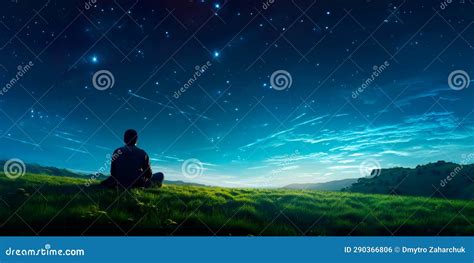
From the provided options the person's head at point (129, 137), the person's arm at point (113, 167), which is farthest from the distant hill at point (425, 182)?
the person's arm at point (113, 167)

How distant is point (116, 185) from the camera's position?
6934 millimetres

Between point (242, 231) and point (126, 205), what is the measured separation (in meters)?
1.88

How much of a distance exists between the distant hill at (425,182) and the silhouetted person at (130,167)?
189 inches

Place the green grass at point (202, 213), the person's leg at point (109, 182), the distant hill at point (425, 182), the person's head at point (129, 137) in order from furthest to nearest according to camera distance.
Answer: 1. the distant hill at point (425, 182)
2. the person's head at point (129, 137)
3. the person's leg at point (109, 182)
4. the green grass at point (202, 213)

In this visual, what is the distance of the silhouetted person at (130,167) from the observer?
7000 mm

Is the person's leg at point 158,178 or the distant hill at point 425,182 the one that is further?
the distant hill at point 425,182

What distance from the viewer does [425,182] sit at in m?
9.70

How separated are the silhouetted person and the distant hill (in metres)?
4.80

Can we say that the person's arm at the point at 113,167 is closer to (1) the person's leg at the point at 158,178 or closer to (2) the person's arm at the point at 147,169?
(2) the person's arm at the point at 147,169

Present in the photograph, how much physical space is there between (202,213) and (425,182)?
6.20 meters

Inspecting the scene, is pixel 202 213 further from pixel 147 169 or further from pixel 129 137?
pixel 129 137

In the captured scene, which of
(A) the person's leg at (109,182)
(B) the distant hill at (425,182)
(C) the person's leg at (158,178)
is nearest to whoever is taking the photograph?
(A) the person's leg at (109,182)

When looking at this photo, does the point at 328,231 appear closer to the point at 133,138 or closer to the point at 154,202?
the point at 154,202

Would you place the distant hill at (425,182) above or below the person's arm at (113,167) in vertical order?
below
